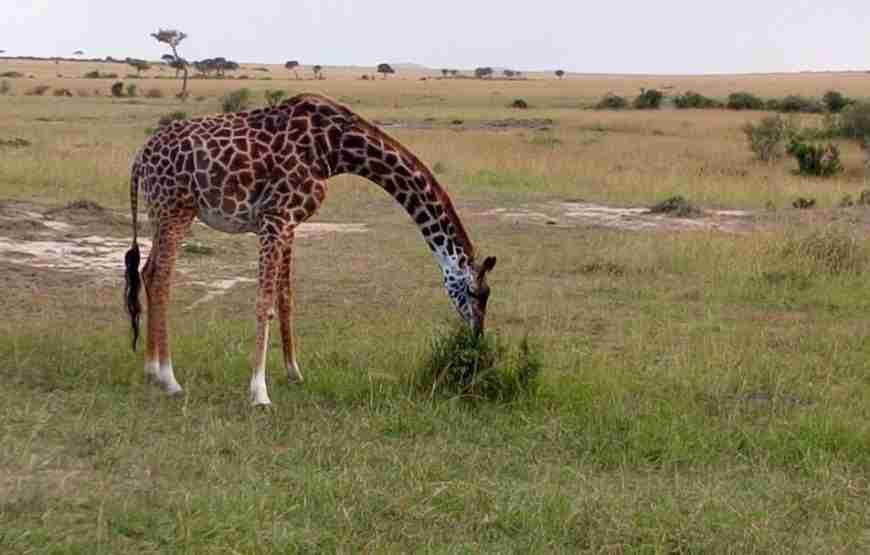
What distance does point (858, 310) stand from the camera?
9.66 m

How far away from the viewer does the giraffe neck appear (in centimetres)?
689

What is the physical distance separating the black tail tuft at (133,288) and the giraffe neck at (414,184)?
1.43 meters

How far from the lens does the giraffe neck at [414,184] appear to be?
6887mm

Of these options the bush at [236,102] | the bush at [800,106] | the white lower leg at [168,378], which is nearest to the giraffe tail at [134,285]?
the white lower leg at [168,378]

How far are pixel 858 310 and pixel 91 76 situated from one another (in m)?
66.4

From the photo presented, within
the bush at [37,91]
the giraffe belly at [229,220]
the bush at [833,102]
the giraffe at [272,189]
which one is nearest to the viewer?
the giraffe at [272,189]

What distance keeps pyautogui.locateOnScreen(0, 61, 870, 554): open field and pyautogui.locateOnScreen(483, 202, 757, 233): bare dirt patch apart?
0.10m

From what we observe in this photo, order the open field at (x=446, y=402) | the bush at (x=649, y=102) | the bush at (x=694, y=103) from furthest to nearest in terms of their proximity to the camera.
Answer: the bush at (x=694, y=103) < the bush at (x=649, y=102) < the open field at (x=446, y=402)

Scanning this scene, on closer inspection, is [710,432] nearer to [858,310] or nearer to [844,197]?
[858,310]

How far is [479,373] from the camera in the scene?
648cm

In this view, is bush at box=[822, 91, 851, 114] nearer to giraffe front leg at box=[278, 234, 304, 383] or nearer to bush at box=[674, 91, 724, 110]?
bush at box=[674, 91, 724, 110]

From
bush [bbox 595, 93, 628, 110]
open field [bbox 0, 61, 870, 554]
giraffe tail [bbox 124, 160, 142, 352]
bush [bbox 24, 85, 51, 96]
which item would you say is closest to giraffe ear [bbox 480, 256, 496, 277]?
open field [bbox 0, 61, 870, 554]

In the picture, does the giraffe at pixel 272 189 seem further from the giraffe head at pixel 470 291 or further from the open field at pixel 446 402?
the open field at pixel 446 402

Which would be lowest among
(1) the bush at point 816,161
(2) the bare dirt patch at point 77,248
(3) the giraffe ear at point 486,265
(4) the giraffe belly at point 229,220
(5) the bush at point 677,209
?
(2) the bare dirt patch at point 77,248
